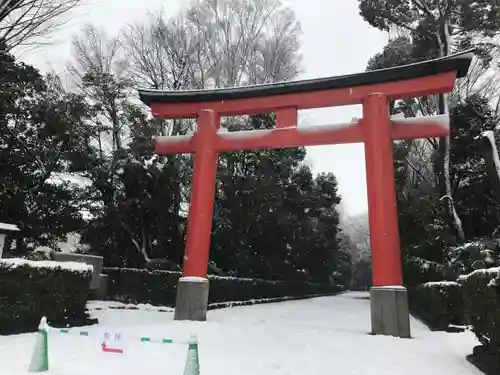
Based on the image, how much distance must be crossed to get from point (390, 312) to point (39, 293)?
24.0 feet

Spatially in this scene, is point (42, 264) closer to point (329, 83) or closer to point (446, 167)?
point (329, 83)

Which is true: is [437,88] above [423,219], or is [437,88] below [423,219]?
above

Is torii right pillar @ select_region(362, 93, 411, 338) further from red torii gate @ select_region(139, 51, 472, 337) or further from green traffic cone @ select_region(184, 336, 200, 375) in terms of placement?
green traffic cone @ select_region(184, 336, 200, 375)

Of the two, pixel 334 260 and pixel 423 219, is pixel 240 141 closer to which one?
pixel 423 219

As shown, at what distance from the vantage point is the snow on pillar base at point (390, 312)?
27.6 feet

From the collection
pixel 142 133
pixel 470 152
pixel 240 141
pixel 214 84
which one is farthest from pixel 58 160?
pixel 470 152

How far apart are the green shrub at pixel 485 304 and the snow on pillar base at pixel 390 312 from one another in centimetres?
232

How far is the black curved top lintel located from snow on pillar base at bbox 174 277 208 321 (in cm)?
520

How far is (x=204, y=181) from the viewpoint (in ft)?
36.1

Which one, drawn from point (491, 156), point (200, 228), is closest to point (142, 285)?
point (200, 228)

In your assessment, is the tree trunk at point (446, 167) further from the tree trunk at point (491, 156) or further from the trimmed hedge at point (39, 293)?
the trimmed hedge at point (39, 293)

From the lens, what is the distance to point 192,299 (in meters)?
10.1

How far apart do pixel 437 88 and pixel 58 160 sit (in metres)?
14.6

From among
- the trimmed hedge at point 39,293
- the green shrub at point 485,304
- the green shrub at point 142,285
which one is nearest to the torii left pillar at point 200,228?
the trimmed hedge at point 39,293
